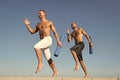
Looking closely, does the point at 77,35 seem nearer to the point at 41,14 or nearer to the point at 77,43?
the point at 77,43

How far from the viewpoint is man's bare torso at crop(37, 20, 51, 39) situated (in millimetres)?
11375

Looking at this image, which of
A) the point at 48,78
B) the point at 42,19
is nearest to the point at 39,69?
the point at 48,78

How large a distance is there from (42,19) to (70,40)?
2.90 meters

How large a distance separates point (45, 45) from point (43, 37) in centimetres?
35

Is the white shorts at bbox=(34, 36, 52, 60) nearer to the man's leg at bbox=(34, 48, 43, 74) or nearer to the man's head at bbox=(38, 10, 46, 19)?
the man's leg at bbox=(34, 48, 43, 74)

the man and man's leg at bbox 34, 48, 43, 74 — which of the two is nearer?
man's leg at bbox 34, 48, 43, 74

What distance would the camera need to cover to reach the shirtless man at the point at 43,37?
11069mm

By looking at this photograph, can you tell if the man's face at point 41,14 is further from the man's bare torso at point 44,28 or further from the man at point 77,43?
the man at point 77,43

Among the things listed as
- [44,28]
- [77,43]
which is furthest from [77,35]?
[44,28]

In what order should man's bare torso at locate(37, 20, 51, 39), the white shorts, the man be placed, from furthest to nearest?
the man → man's bare torso at locate(37, 20, 51, 39) → the white shorts

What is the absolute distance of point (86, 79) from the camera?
1039 cm

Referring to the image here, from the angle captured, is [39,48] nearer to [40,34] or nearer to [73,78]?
[40,34]

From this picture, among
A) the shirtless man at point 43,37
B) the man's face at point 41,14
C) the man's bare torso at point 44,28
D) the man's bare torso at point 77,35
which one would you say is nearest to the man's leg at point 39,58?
the shirtless man at point 43,37

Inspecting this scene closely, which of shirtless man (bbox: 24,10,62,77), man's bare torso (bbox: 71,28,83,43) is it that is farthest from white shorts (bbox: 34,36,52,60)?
man's bare torso (bbox: 71,28,83,43)
